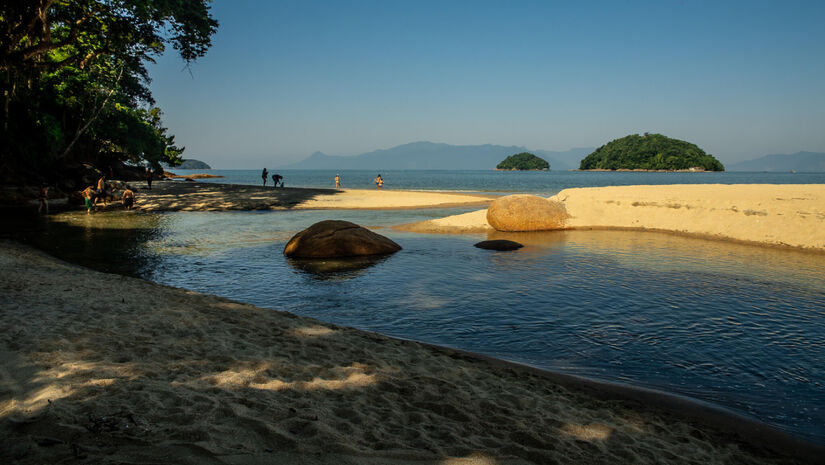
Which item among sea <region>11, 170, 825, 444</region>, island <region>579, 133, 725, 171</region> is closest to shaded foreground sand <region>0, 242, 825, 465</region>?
sea <region>11, 170, 825, 444</region>

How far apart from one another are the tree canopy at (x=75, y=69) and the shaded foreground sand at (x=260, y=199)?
5.30 m

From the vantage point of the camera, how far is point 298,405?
3.96 metres

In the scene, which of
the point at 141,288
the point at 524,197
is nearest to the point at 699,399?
the point at 141,288

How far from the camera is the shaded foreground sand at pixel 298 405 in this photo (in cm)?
308

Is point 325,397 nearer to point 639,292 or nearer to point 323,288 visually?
point 323,288

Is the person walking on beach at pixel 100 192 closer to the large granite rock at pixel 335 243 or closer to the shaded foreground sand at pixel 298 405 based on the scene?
the large granite rock at pixel 335 243

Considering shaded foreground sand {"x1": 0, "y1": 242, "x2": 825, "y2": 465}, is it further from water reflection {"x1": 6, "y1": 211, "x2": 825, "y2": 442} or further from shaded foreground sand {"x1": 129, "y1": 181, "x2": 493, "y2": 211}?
shaded foreground sand {"x1": 129, "y1": 181, "x2": 493, "y2": 211}

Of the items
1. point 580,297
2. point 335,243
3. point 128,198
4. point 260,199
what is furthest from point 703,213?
point 128,198

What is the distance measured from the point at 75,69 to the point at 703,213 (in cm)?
3371

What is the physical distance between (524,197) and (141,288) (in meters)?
15.6

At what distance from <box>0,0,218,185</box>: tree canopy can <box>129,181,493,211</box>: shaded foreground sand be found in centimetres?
530

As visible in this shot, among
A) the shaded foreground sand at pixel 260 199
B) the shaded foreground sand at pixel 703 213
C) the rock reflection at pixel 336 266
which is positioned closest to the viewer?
the rock reflection at pixel 336 266

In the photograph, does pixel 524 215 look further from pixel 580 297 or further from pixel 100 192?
pixel 100 192

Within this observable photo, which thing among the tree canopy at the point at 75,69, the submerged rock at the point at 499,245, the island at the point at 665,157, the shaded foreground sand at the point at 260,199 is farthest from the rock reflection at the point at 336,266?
the island at the point at 665,157
